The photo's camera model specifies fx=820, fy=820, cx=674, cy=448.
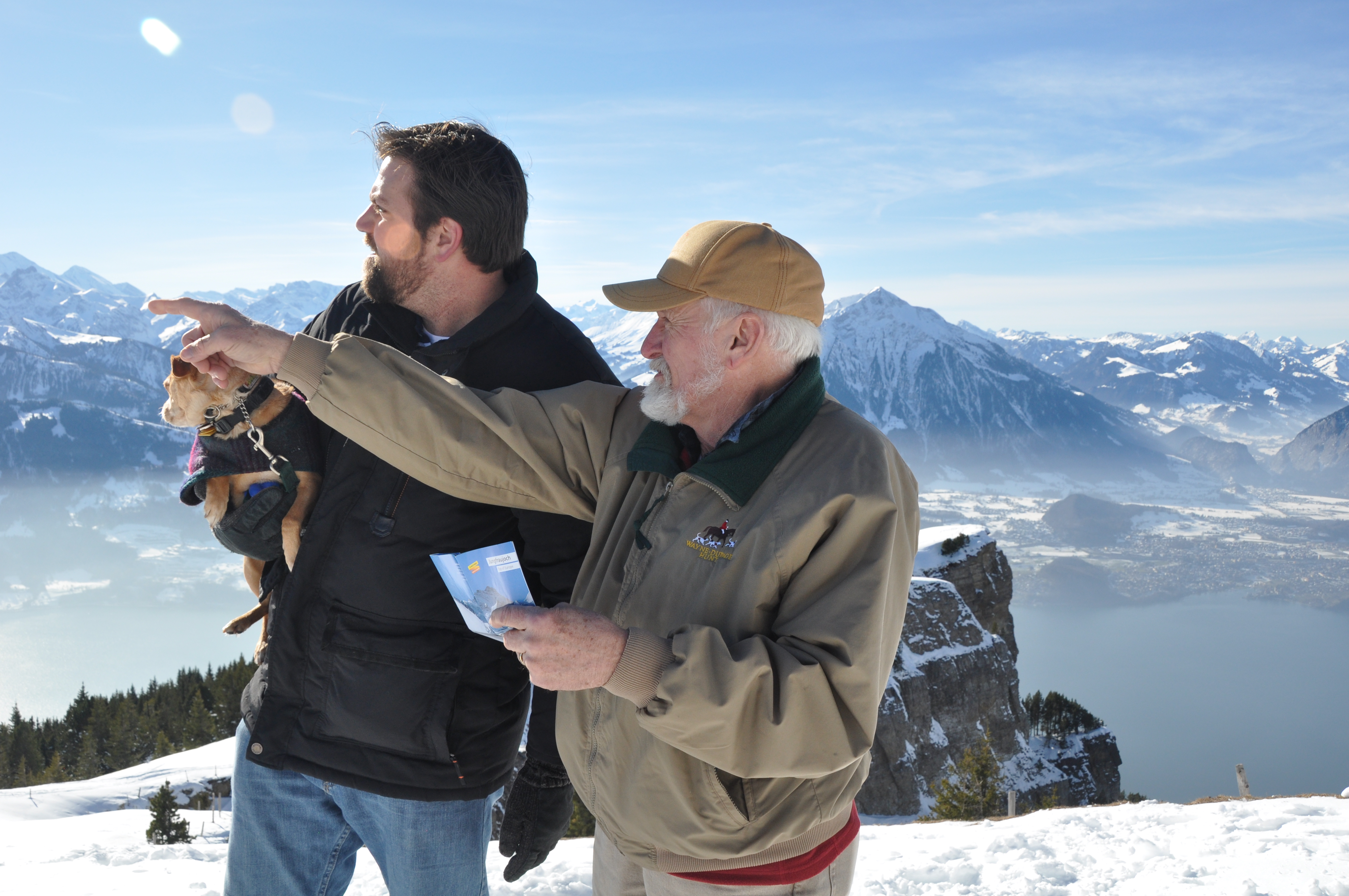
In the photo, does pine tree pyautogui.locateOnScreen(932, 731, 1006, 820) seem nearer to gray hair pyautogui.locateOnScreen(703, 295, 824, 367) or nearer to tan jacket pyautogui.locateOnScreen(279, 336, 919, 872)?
tan jacket pyautogui.locateOnScreen(279, 336, 919, 872)

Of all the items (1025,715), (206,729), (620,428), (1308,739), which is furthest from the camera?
(1308,739)

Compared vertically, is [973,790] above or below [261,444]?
below

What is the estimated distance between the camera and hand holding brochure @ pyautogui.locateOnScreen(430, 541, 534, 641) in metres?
2.13

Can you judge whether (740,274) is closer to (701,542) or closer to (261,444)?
(701,542)

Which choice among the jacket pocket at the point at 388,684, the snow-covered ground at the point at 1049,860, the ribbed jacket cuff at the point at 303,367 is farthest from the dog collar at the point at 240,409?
the snow-covered ground at the point at 1049,860

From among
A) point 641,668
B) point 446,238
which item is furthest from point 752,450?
point 446,238

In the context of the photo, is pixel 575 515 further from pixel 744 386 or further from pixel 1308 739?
pixel 1308 739

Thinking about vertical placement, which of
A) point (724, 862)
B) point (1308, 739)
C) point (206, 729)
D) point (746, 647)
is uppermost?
point (746, 647)

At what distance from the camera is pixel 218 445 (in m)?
2.89

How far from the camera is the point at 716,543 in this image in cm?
214

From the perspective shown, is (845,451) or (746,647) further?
(845,451)

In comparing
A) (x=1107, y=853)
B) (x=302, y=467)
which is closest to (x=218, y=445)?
(x=302, y=467)

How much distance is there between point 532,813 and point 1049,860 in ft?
18.5

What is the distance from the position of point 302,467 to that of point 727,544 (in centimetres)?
168
